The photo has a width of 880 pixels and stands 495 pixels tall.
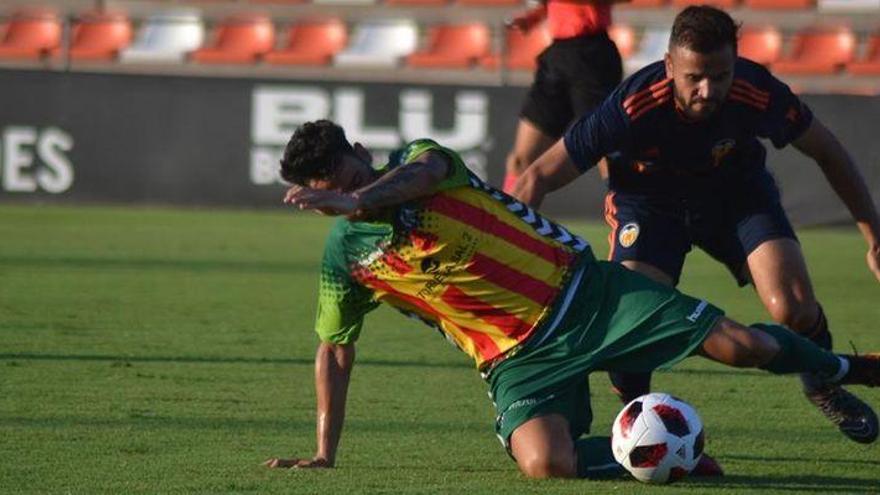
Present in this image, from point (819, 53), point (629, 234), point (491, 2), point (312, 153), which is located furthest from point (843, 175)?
point (491, 2)

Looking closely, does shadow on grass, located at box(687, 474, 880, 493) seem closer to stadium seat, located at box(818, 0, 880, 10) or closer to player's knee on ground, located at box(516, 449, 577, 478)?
player's knee on ground, located at box(516, 449, 577, 478)

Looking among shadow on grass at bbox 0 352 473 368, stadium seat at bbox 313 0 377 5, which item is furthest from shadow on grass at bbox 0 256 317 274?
stadium seat at bbox 313 0 377 5

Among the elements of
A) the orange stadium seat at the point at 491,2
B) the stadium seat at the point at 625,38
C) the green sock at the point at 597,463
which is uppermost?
the green sock at the point at 597,463

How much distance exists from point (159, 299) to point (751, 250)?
574cm

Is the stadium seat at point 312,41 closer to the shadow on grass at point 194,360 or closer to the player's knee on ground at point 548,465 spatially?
the shadow on grass at point 194,360

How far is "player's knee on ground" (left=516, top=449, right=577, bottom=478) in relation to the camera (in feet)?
20.3

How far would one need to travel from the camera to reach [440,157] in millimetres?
6098

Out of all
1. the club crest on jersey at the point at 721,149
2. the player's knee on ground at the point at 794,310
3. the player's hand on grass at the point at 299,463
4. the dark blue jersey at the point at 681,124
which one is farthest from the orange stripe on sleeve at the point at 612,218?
the player's hand on grass at the point at 299,463

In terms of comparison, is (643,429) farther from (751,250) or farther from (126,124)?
(126,124)

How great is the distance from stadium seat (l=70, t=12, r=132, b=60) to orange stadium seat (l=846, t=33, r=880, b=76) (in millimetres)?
9444

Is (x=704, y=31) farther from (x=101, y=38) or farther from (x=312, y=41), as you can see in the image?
(x=101, y=38)

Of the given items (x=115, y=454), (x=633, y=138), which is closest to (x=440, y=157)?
(x=633, y=138)

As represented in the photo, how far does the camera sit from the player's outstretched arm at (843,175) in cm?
687

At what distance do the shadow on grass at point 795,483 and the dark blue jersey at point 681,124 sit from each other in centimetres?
128
